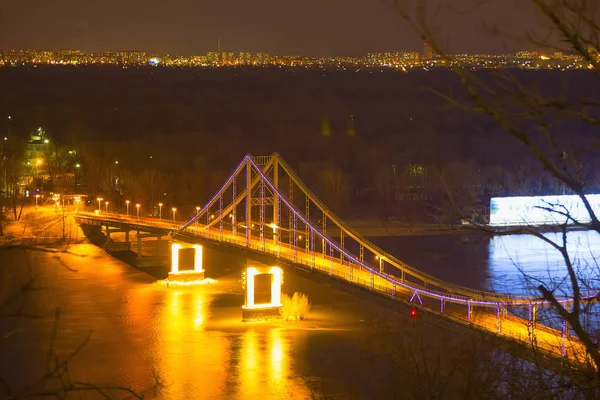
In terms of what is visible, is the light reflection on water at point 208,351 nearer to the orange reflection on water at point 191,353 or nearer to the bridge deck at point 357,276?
the orange reflection on water at point 191,353

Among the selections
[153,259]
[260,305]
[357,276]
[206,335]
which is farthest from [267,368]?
[153,259]

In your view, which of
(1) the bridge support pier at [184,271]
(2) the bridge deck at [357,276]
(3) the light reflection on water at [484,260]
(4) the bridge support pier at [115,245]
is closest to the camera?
(2) the bridge deck at [357,276]

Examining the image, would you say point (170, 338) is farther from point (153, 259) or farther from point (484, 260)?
point (153, 259)

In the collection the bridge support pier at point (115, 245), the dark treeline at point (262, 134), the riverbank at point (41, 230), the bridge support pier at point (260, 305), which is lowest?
the bridge support pier at point (260, 305)

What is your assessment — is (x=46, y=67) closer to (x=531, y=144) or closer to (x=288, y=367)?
(x=288, y=367)

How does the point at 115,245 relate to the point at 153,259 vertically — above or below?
above

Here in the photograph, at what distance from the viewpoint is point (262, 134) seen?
1120 inches

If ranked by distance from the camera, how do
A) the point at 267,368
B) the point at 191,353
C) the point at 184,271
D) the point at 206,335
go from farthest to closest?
the point at 184,271 < the point at 206,335 < the point at 191,353 < the point at 267,368

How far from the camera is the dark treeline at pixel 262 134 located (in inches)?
848

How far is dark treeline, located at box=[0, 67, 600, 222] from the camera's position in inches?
848

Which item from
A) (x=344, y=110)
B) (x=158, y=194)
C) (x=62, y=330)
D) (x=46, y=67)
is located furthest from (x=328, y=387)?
(x=46, y=67)

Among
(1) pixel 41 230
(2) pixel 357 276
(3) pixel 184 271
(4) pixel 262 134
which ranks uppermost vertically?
(4) pixel 262 134

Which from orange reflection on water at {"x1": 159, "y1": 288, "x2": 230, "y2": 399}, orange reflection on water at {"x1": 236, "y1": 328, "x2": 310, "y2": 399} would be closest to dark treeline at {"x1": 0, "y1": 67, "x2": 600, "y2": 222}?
orange reflection on water at {"x1": 159, "y1": 288, "x2": 230, "y2": 399}

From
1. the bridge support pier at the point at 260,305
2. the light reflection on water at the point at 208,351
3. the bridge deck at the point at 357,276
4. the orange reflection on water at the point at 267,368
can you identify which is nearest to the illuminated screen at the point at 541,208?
the bridge deck at the point at 357,276
